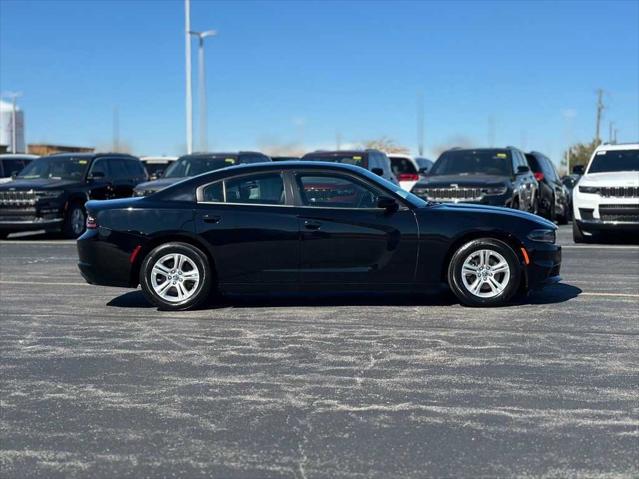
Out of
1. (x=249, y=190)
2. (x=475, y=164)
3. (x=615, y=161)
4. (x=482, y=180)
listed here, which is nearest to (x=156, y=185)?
(x=482, y=180)

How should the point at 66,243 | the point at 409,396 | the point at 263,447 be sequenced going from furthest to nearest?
the point at 66,243 → the point at 409,396 → the point at 263,447

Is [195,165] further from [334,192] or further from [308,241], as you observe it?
[308,241]

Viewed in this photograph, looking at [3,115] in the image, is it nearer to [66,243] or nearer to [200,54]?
[200,54]

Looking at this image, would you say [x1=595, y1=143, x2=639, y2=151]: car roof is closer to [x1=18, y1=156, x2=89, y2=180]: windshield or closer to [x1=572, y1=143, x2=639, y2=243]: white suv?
[x1=572, y1=143, x2=639, y2=243]: white suv

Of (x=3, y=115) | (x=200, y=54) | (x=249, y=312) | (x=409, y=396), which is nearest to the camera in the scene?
(x=409, y=396)

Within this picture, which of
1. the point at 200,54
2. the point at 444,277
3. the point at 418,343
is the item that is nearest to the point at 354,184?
the point at 444,277

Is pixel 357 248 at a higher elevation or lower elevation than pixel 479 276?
higher

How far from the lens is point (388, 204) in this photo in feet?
29.1

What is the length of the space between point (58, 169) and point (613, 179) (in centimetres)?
1189

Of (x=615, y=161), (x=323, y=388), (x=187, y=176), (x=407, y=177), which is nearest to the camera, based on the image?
(x=323, y=388)

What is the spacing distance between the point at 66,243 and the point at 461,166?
8.18 m

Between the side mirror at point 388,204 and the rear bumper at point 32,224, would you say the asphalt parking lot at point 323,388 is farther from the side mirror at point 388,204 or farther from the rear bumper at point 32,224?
the rear bumper at point 32,224

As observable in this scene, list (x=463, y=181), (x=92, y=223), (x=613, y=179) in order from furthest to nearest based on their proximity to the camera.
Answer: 1. (x=463, y=181)
2. (x=613, y=179)
3. (x=92, y=223)

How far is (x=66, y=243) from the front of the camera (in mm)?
17938
